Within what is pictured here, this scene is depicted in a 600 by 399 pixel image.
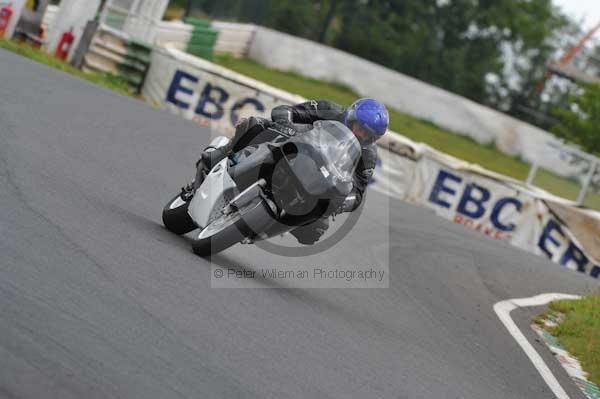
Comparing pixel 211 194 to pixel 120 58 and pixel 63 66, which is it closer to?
pixel 63 66

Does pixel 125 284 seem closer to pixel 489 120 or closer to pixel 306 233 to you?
pixel 306 233

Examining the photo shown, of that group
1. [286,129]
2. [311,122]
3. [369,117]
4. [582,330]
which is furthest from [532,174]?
[369,117]

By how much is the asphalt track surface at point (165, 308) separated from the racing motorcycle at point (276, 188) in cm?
33

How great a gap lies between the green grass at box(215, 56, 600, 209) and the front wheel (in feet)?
78.3

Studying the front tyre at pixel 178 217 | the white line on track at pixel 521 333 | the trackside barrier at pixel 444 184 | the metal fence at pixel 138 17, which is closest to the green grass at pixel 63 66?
the trackside barrier at pixel 444 184

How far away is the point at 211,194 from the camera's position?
28.6 ft

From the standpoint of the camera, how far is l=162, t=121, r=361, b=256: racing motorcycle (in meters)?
8.30

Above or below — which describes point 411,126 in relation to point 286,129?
below

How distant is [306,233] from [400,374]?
180 cm

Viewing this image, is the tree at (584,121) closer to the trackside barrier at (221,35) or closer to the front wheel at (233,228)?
the trackside barrier at (221,35)

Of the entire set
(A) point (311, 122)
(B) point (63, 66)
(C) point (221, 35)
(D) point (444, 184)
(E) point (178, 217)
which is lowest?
(B) point (63, 66)

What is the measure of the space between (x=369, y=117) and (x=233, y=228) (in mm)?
1313

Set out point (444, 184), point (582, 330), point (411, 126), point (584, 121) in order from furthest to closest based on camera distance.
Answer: point (584, 121), point (411, 126), point (444, 184), point (582, 330)

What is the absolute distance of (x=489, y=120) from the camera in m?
35.5
